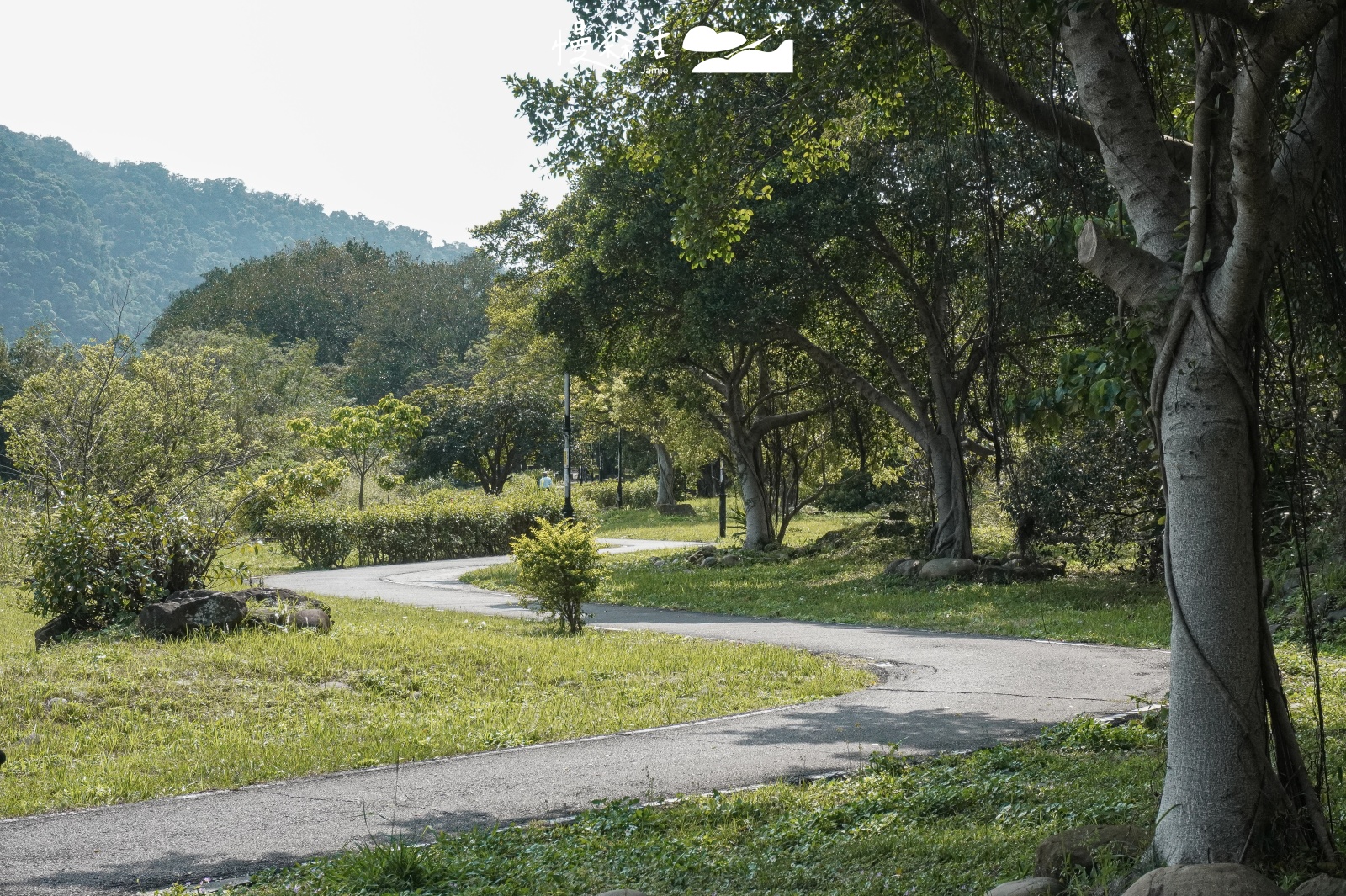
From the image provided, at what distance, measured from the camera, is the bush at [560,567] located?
47.6 feet

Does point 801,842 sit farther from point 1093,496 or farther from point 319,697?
point 1093,496

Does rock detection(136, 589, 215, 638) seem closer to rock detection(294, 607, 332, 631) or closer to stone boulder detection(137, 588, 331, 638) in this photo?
stone boulder detection(137, 588, 331, 638)

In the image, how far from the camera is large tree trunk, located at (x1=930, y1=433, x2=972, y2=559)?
20.8 meters

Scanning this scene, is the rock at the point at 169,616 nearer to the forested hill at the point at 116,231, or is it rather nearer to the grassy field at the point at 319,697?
the grassy field at the point at 319,697

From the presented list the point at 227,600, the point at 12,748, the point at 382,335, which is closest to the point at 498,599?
the point at 227,600

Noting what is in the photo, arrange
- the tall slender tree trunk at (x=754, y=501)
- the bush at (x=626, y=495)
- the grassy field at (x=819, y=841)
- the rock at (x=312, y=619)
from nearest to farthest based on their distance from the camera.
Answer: the grassy field at (x=819, y=841), the rock at (x=312, y=619), the tall slender tree trunk at (x=754, y=501), the bush at (x=626, y=495)

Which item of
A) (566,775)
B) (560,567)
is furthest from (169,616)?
(566,775)

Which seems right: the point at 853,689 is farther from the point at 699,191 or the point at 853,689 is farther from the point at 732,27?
the point at 732,27

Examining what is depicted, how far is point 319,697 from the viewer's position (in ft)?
32.4

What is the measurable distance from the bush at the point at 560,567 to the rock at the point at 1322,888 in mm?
11172

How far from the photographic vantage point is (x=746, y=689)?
1034cm

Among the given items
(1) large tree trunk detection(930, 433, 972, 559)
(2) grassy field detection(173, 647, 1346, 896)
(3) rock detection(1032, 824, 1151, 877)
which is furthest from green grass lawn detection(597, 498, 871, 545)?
(3) rock detection(1032, 824, 1151, 877)

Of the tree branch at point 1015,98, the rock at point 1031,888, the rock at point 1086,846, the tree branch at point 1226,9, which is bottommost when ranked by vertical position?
the rock at point 1031,888

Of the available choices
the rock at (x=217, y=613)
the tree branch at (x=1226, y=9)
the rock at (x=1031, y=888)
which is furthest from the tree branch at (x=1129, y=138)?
the rock at (x=217, y=613)
